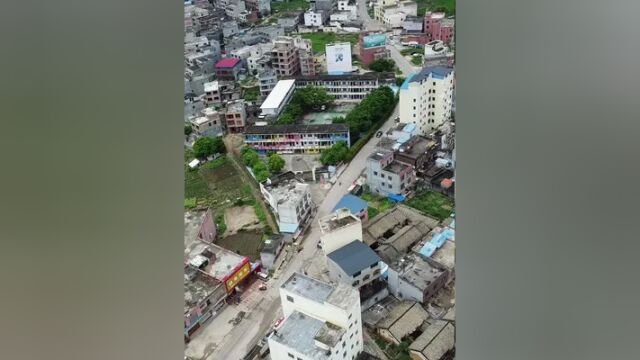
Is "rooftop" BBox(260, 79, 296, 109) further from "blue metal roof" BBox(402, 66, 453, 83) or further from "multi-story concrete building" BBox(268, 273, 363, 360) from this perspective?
"multi-story concrete building" BBox(268, 273, 363, 360)

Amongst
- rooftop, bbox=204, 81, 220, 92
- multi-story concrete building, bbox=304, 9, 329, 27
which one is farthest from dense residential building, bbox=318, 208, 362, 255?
multi-story concrete building, bbox=304, 9, 329, 27

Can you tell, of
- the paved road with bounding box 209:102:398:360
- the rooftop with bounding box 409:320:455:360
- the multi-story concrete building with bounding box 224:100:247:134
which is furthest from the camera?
the multi-story concrete building with bounding box 224:100:247:134

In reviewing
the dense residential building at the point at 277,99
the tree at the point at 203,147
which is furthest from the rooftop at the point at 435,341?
the dense residential building at the point at 277,99

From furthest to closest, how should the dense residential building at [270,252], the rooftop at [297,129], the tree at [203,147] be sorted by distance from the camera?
the tree at [203,147]
the rooftop at [297,129]
the dense residential building at [270,252]

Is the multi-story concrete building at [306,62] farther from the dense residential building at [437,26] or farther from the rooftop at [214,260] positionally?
the rooftop at [214,260]

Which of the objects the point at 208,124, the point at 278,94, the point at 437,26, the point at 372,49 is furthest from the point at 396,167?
the point at 437,26
